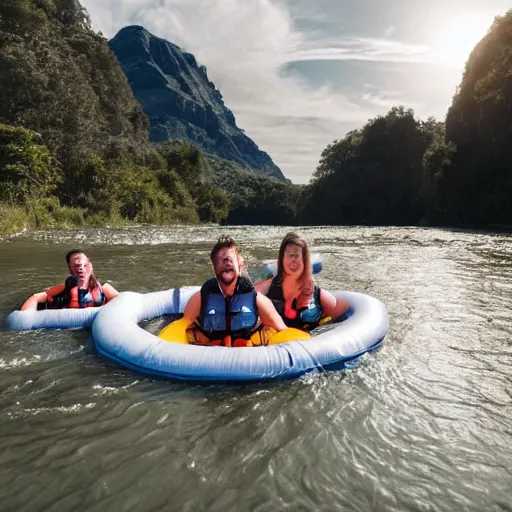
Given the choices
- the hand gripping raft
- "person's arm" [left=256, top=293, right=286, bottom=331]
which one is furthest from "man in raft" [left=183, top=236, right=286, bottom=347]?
the hand gripping raft

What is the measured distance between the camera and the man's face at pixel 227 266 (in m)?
4.06

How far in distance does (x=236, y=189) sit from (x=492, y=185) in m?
48.5

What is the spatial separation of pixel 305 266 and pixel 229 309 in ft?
3.09

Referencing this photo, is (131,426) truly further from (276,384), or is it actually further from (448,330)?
(448,330)

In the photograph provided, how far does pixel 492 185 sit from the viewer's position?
2584 centimetres

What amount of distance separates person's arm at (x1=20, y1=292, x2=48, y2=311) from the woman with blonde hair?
240 cm

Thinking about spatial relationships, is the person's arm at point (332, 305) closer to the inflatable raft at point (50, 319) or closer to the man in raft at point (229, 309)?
the man in raft at point (229, 309)

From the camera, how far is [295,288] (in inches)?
193

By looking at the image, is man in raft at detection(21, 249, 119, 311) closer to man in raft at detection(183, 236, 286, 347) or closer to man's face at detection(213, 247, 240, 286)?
man in raft at detection(183, 236, 286, 347)

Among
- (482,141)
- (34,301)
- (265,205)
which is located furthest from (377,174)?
(34,301)

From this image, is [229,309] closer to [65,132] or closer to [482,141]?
[65,132]

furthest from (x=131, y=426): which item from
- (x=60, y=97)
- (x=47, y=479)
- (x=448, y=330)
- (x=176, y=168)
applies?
(x=176, y=168)

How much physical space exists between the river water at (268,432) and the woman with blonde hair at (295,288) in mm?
828

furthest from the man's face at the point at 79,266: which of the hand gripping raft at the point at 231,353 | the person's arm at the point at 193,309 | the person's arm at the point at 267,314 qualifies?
the person's arm at the point at 267,314
